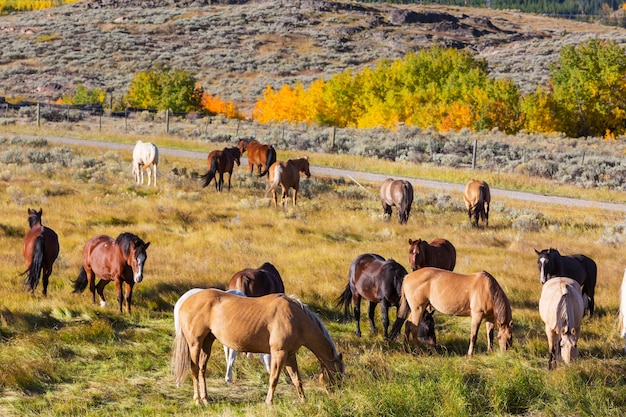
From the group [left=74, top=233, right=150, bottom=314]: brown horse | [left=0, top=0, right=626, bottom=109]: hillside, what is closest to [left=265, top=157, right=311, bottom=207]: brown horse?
[left=74, top=233, right=150, bottom=314]: brown horse

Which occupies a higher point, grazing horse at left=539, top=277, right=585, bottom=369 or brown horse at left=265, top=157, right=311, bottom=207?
brown horse at left=265, top=157, right=311, bottom=207

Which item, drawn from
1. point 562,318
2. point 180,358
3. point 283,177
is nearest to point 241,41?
point 283,177

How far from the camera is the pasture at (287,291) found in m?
7.76

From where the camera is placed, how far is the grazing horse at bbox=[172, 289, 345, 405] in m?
7.50

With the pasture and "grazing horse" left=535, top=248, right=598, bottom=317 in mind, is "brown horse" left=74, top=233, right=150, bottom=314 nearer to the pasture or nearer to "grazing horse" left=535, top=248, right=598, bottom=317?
the pasture

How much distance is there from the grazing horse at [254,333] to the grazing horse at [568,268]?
17.3 ft

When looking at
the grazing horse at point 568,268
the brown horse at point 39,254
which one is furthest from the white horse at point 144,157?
the grazing horse at point 568,268

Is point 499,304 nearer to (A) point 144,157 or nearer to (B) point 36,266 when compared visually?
(B) point 36,266

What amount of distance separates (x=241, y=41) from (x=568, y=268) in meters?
119

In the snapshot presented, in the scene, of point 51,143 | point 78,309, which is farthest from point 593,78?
point 78,309

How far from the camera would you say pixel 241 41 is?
12581 cm

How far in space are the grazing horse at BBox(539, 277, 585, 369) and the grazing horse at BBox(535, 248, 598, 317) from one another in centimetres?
224

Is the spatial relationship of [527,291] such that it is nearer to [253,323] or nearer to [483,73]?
[253,323]

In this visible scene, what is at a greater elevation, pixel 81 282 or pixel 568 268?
pixel 568 268
